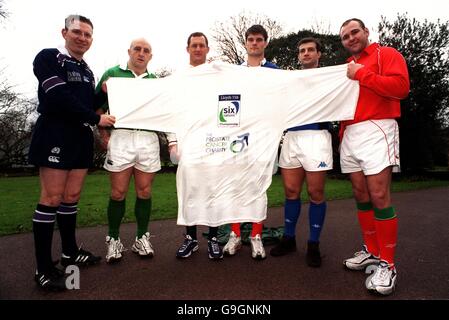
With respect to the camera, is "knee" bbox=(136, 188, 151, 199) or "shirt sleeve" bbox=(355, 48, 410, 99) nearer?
"shirt sleeve" bbox=(355, 48, 410, 99)

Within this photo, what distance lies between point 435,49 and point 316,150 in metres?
18.9

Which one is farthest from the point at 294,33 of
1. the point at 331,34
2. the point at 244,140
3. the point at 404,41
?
the point at 244,140

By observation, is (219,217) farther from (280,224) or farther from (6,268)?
(280,224)

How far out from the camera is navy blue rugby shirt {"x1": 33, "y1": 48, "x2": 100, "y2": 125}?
10.5 feet

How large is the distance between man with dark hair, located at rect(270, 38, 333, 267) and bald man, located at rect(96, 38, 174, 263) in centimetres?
159

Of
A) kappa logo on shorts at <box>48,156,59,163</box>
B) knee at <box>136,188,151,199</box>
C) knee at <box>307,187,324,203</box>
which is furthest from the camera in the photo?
knee at <box>136,188,151,199</box>

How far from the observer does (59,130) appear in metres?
3.27

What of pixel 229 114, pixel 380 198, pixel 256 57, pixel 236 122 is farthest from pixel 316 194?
pixel 256 57

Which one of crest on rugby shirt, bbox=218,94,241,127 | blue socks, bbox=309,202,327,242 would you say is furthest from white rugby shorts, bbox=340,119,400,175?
crest on rugby shirt, bbox=218,94,241,127

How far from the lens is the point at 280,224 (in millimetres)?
6109

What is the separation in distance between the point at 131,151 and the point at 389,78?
2.78 m

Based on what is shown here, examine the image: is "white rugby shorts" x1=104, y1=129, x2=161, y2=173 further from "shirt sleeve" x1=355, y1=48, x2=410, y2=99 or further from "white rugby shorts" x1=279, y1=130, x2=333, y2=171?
"shirt sleeve" x1=355, y1=48, x2=410, y2=99

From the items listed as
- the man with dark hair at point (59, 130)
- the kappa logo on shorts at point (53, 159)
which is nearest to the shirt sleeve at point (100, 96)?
the man with dark hair at point (59, 130)

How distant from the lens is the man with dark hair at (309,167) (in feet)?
12.2
